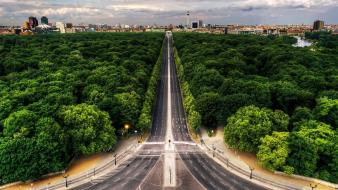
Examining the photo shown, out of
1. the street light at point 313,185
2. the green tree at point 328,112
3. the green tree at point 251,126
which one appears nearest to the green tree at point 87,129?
the green tree at point 251,126

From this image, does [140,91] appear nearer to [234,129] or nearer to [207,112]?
[207,112]

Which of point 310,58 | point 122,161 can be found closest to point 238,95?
point 122,161

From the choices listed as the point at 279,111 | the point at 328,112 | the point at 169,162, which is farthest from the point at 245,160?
the point at 328,112

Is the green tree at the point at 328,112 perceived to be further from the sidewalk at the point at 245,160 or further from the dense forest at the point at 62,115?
the dense forest at the point at 62,115

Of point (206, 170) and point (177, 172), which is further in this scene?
point (206, 170)

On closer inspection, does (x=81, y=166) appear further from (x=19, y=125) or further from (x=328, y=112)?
(x=328, y=112)

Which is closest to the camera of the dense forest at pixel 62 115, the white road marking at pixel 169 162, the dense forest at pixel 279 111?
the dense forest at pixel 62 115
